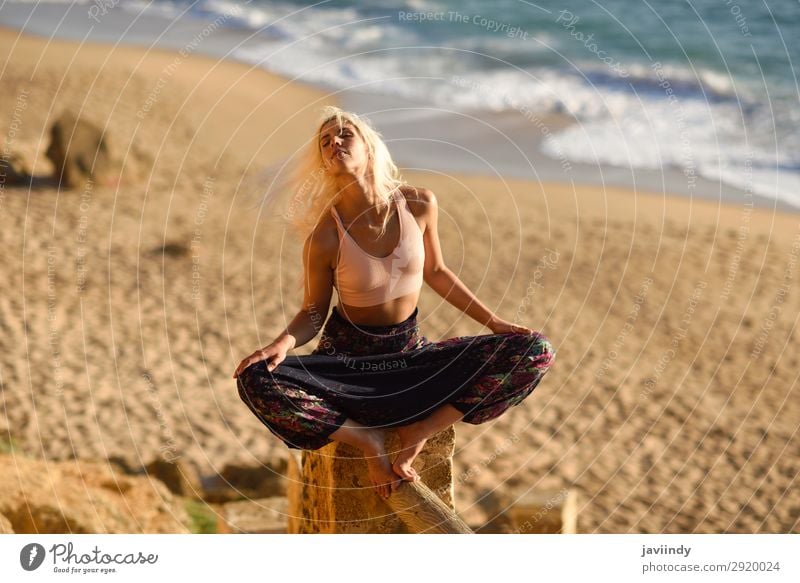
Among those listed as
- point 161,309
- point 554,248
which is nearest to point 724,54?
point 554,248

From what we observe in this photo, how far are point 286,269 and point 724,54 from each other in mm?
13289

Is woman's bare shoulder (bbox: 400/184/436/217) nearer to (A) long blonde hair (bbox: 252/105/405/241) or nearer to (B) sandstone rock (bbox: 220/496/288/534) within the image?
(A) long blonde hair (bbox: 252/105/405/241)

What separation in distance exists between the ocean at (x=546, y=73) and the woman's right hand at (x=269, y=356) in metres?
7.47

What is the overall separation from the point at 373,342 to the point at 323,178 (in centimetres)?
64

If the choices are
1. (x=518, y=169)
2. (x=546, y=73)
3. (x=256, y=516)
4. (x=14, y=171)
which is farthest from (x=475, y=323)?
(x=546, y=73)

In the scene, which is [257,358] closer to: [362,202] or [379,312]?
[379,312]

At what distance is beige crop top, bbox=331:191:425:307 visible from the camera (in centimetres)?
375

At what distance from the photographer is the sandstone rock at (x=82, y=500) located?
213 inches

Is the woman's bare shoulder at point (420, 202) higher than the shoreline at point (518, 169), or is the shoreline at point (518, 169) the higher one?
the shoreline at point (518, 169)

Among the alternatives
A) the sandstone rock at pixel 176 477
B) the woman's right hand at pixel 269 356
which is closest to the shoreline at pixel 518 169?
the sandstone rock at pixel 176 477

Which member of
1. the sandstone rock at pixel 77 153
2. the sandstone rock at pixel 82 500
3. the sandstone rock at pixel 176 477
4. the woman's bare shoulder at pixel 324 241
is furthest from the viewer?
the sandstone rock at pixel 77 153

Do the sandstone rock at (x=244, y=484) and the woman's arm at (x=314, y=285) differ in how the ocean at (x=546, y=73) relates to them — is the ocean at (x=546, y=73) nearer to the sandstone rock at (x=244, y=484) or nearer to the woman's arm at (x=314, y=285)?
the sandstone rock at (x=244, y=484)

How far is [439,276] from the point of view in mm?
3945

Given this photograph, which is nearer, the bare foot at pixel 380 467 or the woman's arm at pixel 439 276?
the bare foot at pixel 380 467
